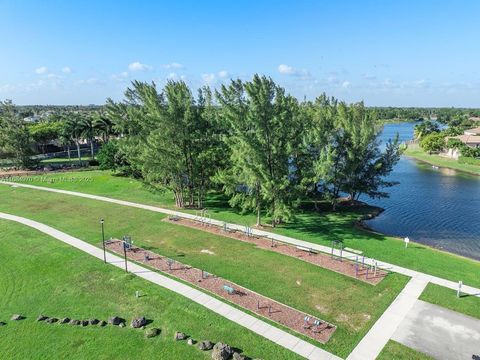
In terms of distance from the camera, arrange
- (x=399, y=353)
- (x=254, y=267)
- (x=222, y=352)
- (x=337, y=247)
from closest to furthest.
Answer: (x=222, y=352) → (x=399, y=353) → (x=254, y=267) → (x=337, y=247)

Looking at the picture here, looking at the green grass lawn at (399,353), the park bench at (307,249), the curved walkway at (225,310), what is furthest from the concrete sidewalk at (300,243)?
the curved walkway at (225,310)

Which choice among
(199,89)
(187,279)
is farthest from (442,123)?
(187,279)

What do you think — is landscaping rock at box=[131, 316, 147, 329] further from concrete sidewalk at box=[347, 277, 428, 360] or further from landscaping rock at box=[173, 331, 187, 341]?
concrete sidewalk at box=[347, 277, 428, 360]

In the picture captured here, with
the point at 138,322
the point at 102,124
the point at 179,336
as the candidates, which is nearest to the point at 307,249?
the point at 179,336

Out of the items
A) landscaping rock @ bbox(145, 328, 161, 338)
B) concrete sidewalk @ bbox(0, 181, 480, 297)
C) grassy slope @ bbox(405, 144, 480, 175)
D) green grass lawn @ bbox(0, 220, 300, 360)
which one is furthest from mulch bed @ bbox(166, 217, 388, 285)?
grassy slope @ bbox(405, 144, 480, 175)

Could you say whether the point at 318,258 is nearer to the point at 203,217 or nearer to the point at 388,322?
the point at 388,322


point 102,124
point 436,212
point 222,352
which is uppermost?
point 102,124

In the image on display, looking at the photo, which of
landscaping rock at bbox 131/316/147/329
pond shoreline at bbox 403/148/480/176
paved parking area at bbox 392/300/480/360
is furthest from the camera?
pond shoreline at bbox 403/148/480/176

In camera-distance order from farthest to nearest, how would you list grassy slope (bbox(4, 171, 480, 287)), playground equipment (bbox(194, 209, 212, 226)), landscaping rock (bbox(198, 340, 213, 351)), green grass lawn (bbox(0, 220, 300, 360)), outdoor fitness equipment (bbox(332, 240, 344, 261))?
playground equipment (bbox(194, 209, 212, 226)), outdoor fitness equipment (bbox(332, 240, 344, 261)), grassy slope (bbox(4, 171, 480, 287)), green grass lawn (bbox(0, 220, 300, 360)), landscaping rock (bbox(198, 340, 213, 351))
